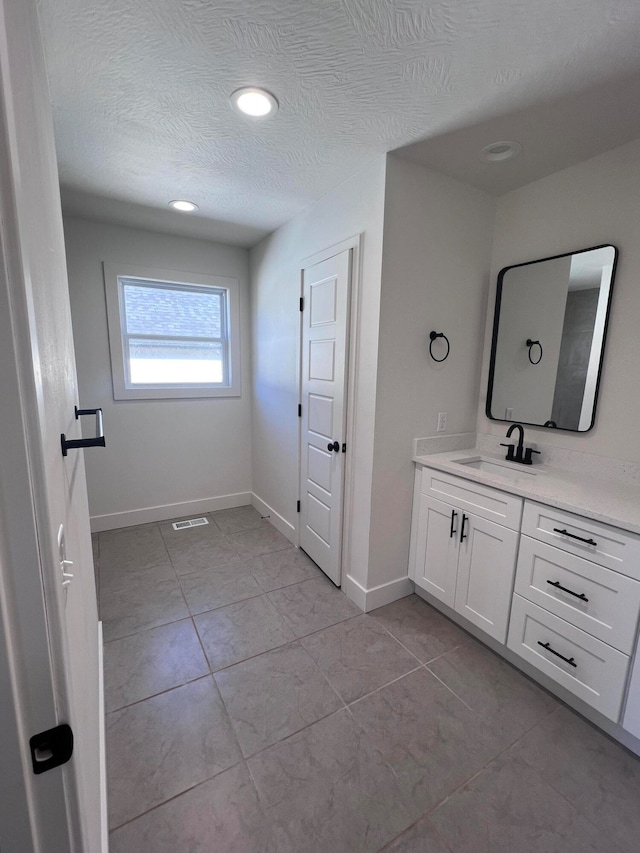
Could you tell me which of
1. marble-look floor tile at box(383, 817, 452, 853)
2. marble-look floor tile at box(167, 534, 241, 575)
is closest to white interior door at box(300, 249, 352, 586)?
marble-look floor tile at box(167, 534, 241, 575)

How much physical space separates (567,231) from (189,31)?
1.97 metres

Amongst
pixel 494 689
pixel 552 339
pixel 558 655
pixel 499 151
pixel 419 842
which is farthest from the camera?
pixel 552 339

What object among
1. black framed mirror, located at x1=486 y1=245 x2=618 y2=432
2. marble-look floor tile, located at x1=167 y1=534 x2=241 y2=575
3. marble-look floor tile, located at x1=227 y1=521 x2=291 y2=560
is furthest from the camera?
marble-look floor tile, located at x1=227 y1=521 x2=291 y2=560

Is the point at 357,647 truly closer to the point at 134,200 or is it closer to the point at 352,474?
the point at 352,474

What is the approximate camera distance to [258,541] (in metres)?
3.08

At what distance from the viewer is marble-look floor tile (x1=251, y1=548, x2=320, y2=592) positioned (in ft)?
8.24

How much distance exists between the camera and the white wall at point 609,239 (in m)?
1.76

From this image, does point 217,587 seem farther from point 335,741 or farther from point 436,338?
point 436,338

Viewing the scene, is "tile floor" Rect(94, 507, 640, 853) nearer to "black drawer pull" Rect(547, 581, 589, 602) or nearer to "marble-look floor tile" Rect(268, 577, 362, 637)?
"marble-look floor tile" Rect(268, 577, 362, 637)

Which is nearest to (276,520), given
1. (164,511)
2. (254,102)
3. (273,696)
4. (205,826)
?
(164,511)

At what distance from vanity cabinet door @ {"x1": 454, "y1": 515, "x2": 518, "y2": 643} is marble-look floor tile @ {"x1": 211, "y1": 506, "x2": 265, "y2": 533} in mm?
1939

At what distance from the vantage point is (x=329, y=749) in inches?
56.5

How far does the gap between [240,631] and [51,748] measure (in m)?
1.74

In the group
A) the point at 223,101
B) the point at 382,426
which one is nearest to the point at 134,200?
the point at 223,101
